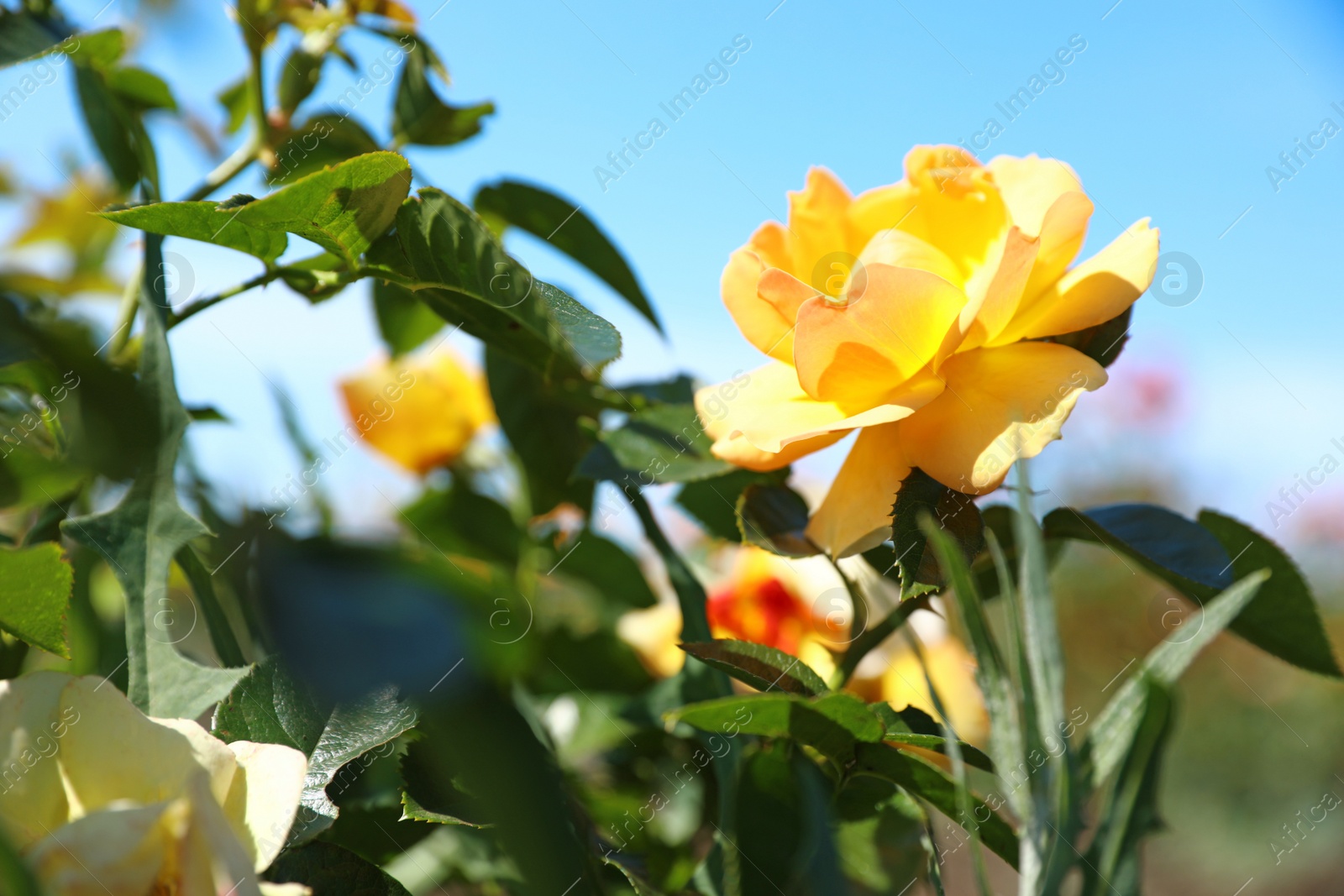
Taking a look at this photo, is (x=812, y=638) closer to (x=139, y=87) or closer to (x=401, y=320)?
(x=401, y=320)

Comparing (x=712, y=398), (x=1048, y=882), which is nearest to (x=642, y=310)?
(x=712, y=398)

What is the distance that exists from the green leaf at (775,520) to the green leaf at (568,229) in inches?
6.7

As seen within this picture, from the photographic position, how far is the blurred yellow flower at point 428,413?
740 mm

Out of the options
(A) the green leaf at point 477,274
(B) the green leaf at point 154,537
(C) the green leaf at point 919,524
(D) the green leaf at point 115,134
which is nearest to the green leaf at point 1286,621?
(C) the green leaf at point 919,524

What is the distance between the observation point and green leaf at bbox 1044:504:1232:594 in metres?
0.34

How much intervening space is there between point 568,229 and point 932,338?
26 cm

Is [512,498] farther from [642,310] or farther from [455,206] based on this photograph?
[455,206]

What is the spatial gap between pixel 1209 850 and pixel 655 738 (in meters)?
2.26

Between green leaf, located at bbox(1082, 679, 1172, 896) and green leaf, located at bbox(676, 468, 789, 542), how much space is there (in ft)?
0.81

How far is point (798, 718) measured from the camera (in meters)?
0.28

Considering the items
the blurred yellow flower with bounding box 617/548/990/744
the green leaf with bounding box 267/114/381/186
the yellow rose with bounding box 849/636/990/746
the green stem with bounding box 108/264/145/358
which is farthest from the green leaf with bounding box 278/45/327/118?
the yellow rose with bounding box 849/636/990/746

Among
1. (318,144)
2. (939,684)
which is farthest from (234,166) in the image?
(939,684)

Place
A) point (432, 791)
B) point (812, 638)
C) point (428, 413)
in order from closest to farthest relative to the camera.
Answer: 1. point (432, 791)
2. point (812, 638)
3. point (428, 413)

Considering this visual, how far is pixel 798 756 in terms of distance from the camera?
34cm
